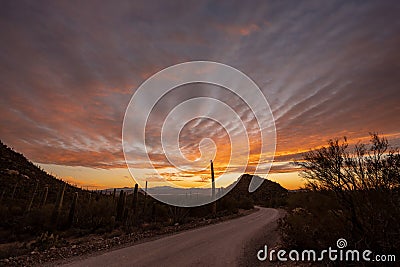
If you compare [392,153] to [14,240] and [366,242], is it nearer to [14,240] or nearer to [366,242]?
[366,242]

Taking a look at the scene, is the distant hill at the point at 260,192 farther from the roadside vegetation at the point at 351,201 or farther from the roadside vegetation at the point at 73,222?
the roadside vegetation at the point at 351,201

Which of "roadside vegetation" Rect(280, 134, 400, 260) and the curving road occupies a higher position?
"roadside vegetation" Rect(280, 134, 400, 260)

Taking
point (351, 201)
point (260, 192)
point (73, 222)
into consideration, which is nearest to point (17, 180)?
point (73, 222)

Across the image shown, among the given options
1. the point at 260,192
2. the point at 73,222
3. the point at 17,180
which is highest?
the point at 260,192

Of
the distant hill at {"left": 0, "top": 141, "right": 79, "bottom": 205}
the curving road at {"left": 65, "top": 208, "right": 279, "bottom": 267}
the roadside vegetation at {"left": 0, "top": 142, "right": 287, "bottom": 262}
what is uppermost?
the distant hill at {"left": 0, "top": 141, "right": 79, "bottom": 205}

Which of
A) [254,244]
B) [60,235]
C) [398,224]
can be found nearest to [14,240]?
[60,235]

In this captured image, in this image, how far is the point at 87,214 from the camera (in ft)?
59.2

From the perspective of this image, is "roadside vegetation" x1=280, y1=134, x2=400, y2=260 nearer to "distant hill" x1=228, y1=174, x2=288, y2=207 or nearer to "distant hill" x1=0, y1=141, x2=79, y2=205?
"distant hill" x1=0, y1=141, x2=79, y2=205

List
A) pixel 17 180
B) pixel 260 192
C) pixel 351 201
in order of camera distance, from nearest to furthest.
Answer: pixel 351 201 < pixel 17 180 < pixel 260 192

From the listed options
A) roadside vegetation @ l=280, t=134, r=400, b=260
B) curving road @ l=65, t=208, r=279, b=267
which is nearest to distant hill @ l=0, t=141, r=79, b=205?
curving road @ l=65, t=208, r=279, b=267

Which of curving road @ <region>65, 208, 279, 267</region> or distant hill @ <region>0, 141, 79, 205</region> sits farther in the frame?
distant hill @ <region>0, 141, 79, 205</region>

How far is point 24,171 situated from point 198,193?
29.2 meters

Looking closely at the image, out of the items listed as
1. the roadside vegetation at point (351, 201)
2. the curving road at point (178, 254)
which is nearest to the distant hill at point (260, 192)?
the curving road at point (178, 254)

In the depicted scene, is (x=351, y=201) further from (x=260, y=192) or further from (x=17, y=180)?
(x=260, y=192)
